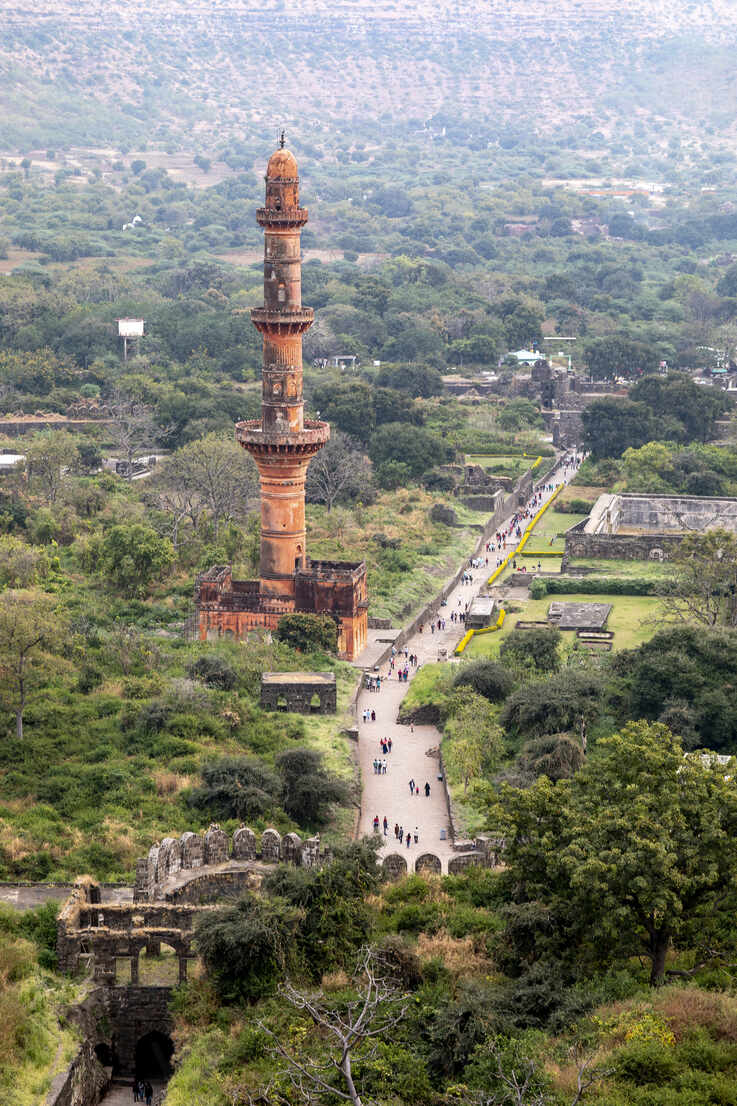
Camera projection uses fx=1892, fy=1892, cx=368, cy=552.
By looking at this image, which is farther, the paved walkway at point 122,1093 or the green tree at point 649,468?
the green tree at point 649,468

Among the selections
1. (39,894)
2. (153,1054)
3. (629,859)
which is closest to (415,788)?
(39,894)

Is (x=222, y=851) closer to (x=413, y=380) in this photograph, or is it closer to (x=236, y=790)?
(x=236, y=790)

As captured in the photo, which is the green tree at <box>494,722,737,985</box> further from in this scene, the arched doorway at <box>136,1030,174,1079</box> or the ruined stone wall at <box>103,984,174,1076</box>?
the arched doorway at <box>136,1030,174,1079</box>

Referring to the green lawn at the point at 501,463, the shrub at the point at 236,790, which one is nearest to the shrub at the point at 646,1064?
the shrub at the point at 236,790

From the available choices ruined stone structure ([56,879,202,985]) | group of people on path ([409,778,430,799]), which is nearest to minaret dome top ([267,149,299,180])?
group of people on path ([409,778,430,799])

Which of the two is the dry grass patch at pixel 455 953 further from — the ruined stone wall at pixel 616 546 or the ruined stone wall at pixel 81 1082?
the ruined stone wall at pixel 616 546

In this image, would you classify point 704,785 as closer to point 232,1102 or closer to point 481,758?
point 232,1102
